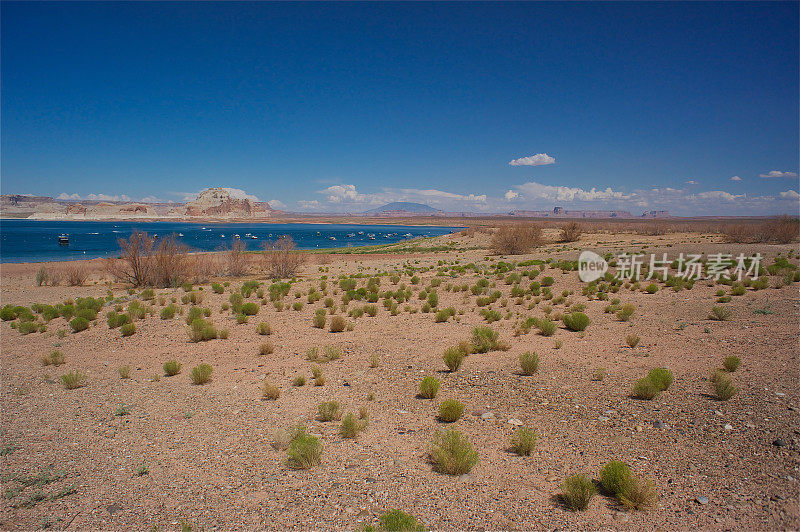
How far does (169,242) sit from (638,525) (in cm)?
2632

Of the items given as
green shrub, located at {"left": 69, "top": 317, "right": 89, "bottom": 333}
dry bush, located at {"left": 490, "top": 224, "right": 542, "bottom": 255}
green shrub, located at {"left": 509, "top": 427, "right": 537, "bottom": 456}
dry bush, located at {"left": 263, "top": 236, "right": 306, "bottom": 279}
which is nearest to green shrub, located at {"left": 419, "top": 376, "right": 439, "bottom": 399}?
green shrub, located at {"left": 509, "top": 427, "right": 537, "bottom": 456}

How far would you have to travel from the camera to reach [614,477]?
4.18 metres

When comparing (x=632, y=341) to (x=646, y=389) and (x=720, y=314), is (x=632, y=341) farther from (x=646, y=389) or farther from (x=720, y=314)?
(x=720, y=314)

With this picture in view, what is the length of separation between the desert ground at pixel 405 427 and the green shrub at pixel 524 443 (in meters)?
0.15

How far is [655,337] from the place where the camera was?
9.66m

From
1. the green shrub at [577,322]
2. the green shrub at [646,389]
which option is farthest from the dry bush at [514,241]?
the green shrub at [646,389]

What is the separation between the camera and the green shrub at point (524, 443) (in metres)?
5.14

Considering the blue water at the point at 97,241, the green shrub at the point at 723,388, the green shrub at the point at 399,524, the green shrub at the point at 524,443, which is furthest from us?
the blue water at the point at 97,241

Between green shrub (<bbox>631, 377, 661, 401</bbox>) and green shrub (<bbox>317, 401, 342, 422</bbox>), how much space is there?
4.81 meters

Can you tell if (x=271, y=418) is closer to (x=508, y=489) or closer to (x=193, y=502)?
(x=193, y=502)

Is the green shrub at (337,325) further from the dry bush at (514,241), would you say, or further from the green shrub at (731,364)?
the dry bush at (514,241)

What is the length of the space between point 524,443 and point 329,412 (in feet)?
10.0

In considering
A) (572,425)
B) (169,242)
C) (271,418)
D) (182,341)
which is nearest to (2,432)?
(271,418)

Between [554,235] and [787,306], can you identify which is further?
[554,235]
